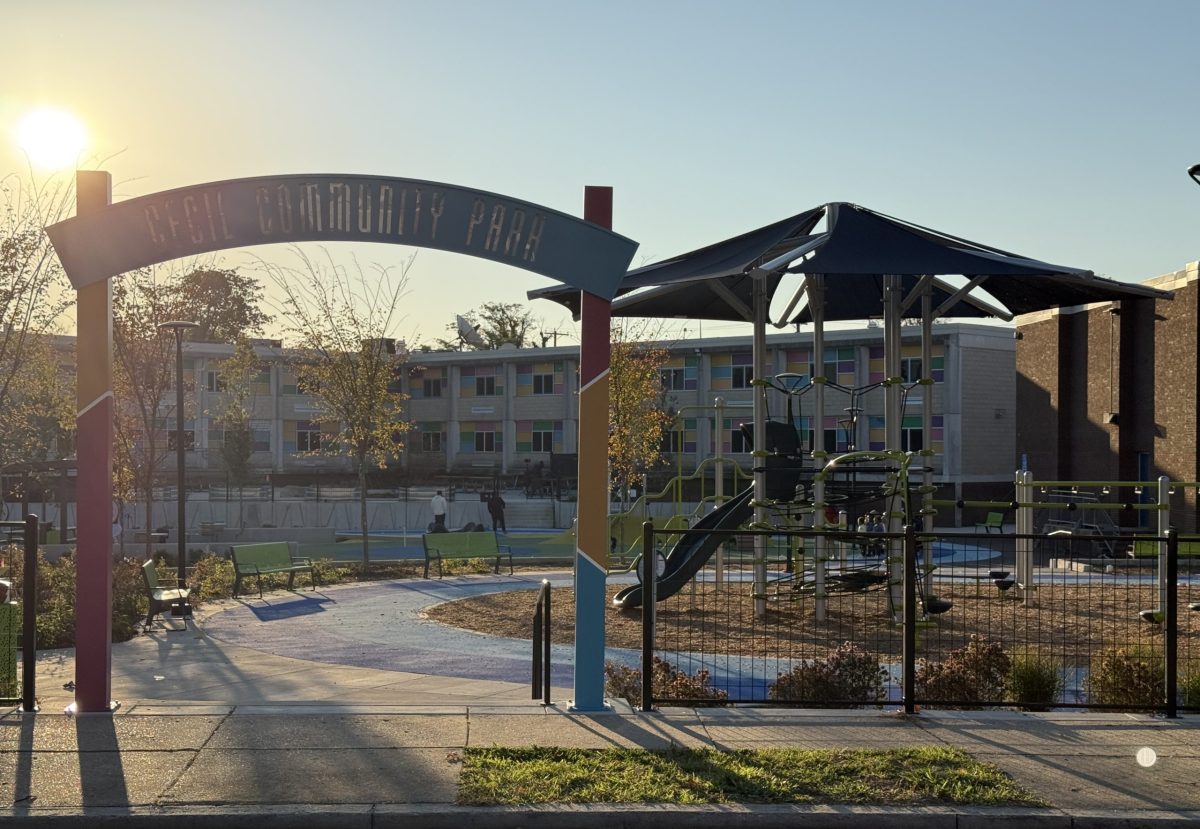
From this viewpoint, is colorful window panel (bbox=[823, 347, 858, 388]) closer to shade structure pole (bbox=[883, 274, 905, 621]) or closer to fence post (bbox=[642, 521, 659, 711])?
shade structure pole (bbox=[883, 274, 905, 621])

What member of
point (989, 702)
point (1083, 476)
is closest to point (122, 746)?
point (989, 702)

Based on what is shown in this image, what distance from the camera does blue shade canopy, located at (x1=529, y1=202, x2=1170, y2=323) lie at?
527 inches

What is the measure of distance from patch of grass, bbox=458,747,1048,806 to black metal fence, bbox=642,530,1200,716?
1.59 metres

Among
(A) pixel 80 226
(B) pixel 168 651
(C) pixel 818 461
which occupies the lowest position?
(B) pixel 168 651

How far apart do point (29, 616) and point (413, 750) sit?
11.2ft

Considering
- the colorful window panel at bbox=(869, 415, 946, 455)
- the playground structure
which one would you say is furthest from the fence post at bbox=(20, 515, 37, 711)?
the colorful window panel at bbox=(869, 415, 946, 455)

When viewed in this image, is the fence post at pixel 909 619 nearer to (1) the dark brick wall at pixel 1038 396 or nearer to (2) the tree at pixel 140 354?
(2) the tree at pixel 140 354

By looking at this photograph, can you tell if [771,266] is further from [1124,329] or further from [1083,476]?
[1083,476]

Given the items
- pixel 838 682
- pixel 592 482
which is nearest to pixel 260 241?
pixel 592 482

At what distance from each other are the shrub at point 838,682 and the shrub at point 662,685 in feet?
2.01

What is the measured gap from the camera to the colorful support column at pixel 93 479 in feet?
31.6

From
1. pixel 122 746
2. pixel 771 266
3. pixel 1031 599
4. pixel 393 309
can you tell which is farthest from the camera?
pixel 393 309

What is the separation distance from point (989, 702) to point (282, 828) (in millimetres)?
5805

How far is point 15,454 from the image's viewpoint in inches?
1539
